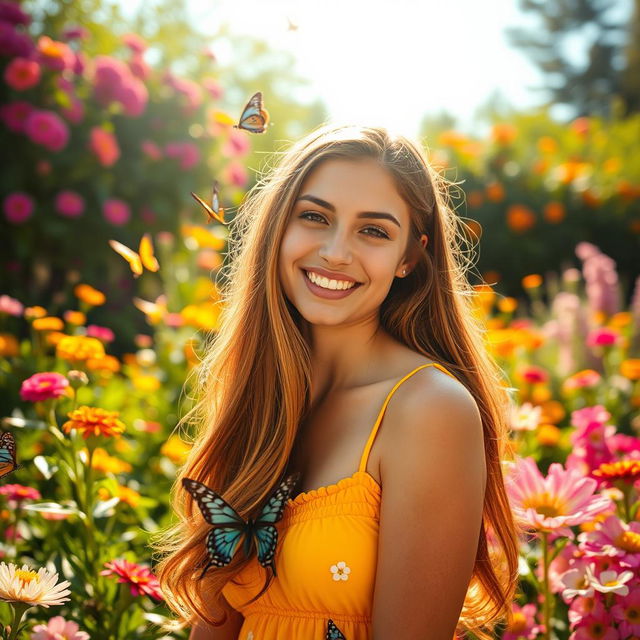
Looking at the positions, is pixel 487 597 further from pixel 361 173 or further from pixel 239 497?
pixel 361 173

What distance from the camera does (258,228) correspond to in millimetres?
1928

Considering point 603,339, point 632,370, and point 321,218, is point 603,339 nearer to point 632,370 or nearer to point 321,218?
point 632,370

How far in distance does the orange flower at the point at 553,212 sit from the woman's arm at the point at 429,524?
6112 millimetres

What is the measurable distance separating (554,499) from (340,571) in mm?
564

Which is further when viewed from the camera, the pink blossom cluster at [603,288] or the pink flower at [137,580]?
the pink blossom cluster at [603,288]

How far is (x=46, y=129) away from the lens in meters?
4.52

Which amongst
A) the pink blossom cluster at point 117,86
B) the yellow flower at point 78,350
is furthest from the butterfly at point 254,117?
the pink blossom cluster at point 117,86

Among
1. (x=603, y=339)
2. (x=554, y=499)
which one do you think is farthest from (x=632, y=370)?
(x=554, y=499)

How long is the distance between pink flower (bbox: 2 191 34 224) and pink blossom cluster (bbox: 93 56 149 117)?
2.64 feet

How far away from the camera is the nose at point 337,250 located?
1706mm

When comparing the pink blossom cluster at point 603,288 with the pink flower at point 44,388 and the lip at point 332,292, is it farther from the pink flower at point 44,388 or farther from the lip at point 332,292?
the pink flower at point 44,388

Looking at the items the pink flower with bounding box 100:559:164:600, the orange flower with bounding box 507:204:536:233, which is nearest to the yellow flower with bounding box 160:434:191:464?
the pink flower with bounding box 100:559:164:600

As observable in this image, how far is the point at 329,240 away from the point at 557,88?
1332 inches

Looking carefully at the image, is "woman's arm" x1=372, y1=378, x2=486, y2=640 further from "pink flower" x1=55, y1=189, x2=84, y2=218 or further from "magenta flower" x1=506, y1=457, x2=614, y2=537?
"pink flower" x1=55, y1=189, x2=84, y2=218
